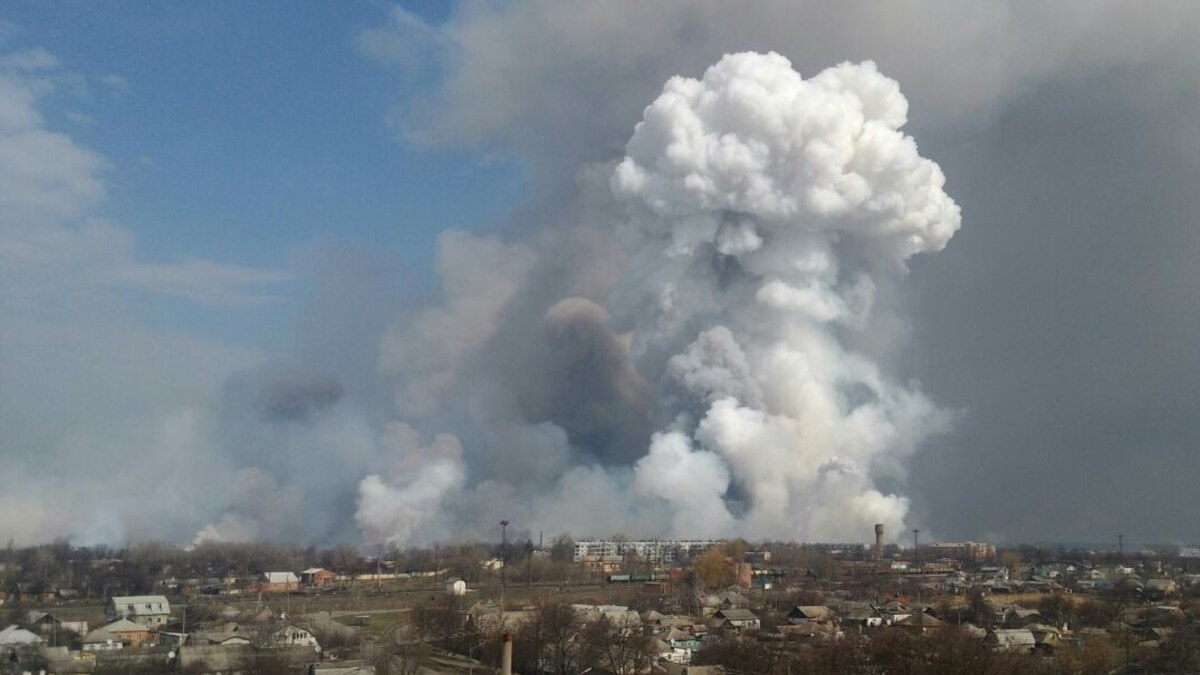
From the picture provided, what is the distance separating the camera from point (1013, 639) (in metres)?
32.1

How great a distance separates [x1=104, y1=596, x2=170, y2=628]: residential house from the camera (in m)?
34.6

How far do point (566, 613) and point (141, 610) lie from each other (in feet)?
43.3

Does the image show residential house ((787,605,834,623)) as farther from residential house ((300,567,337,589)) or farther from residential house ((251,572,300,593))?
residential house ((300,567,337,589))

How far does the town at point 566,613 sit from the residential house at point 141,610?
0.45 ft

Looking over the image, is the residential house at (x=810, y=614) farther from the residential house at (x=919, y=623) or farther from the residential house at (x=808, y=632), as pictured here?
the residential house at (x=919, y=623)

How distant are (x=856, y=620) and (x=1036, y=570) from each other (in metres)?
31.5

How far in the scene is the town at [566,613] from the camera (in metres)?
27.7

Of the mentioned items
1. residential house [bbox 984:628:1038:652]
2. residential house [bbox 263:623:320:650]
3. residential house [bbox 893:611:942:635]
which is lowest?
residential house [bbox 984:628:1038:652]

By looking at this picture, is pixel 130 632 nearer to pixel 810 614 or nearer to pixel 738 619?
pixel 738 619

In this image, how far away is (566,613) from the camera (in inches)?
1267

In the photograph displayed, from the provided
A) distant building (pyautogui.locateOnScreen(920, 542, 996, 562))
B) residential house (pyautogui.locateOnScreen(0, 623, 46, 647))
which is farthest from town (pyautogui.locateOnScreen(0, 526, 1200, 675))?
distant building (pyautogui.locateOnScreen(920, 542, 996, 562))

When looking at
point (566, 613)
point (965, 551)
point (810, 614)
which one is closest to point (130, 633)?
point (566, 613)

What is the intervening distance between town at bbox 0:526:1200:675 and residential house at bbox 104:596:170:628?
14 cm

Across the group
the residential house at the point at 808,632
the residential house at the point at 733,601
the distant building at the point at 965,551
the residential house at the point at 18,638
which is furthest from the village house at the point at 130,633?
the distant building at the point at 965,551
